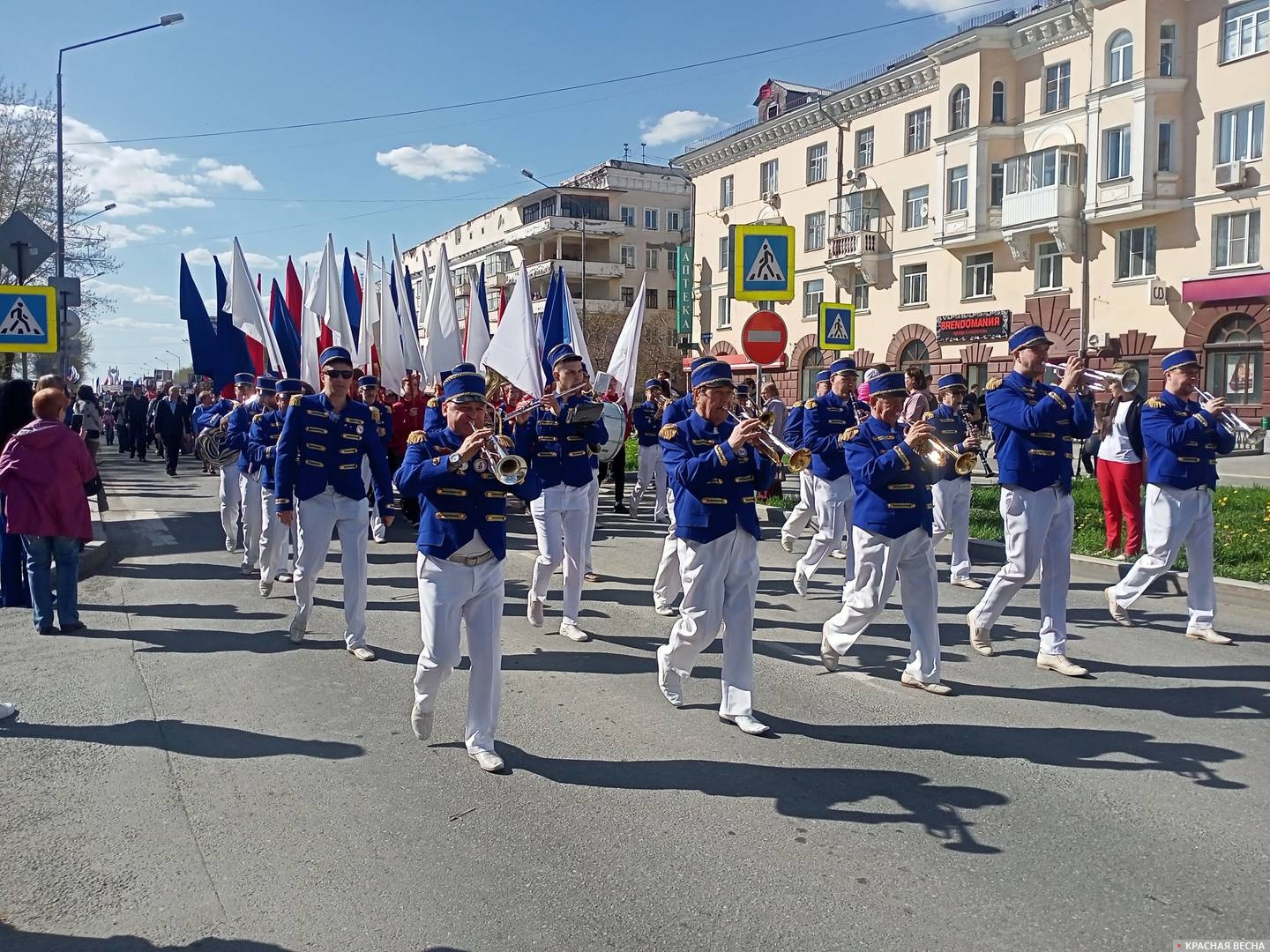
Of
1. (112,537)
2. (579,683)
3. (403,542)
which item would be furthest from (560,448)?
(112,537)

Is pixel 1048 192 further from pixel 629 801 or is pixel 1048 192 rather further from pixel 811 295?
pixel 629 801

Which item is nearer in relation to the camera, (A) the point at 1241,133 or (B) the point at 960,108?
(A) the point at 1241,133

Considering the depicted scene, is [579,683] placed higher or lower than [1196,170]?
lower

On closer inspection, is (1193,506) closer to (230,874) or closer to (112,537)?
(230,874)

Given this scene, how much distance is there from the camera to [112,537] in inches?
557

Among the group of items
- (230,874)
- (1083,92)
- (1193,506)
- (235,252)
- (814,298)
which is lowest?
(230,874)

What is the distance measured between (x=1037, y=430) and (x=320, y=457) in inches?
202

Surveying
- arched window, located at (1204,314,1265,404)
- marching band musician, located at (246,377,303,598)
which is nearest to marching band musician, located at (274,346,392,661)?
marching band musician, located at (246,377,303,598)

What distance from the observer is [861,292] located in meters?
45.4

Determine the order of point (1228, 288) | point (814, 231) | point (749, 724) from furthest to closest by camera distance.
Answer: point (814, 231) → point (1228, 288) → point (749, 724)

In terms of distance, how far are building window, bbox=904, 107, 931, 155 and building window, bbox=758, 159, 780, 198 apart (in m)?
8.82

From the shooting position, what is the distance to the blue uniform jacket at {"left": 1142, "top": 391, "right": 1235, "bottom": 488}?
25.7 ft

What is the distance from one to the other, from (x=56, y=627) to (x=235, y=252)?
802 cm

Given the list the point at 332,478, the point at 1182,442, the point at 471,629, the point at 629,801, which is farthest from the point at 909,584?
the point at 332,478
